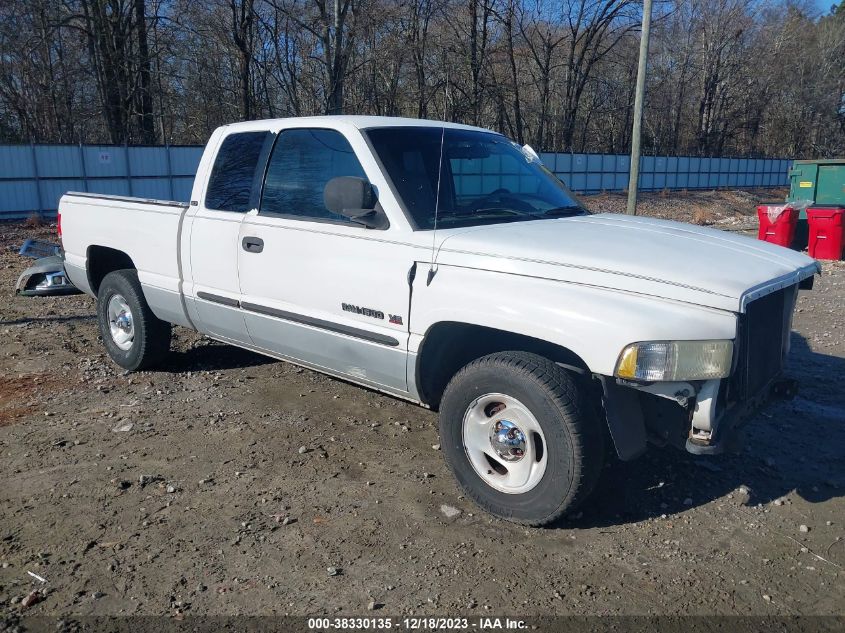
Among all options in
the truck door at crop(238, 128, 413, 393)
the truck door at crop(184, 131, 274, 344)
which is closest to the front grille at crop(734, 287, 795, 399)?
the truck door at crop(238, 128, 413, 393)

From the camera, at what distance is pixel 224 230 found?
4.97 m

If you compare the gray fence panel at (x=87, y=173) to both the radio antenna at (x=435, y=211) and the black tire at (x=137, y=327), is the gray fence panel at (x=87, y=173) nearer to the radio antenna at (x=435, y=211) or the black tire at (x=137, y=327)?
the black tire at (x=137, y=327)

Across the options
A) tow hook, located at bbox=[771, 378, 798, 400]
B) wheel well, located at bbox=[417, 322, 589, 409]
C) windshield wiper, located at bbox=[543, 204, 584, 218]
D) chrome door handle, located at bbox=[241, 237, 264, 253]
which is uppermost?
windshield wiper, located at bbox=[543, 204, 584, 218]

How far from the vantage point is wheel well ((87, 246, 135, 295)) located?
636cm

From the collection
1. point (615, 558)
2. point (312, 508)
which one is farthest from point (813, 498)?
point (312, 508)

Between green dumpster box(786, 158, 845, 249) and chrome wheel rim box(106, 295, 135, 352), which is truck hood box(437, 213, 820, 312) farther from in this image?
green dumpster box(786, 158, 845, 249)

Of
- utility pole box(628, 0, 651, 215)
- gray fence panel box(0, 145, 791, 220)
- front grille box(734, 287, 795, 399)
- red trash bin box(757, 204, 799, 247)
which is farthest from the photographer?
gray fence panel box(0, 145, 791, 220)

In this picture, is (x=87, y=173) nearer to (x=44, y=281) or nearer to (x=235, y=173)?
(x=44, y=281)

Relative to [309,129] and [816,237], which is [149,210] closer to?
[309,129]

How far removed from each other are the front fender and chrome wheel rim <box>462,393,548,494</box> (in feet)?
1.37

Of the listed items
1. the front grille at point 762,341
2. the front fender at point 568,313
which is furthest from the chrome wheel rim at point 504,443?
the front grille at point 762,341

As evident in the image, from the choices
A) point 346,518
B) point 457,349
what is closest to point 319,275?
point 457,349

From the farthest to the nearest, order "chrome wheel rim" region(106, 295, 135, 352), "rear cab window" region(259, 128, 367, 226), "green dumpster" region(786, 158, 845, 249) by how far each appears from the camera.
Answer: "green dumpster" region(786, 158, 845, 249) < "chrome wheel rim" region(106, 295, 135, 352) < "rear cab window" region(259, 128, 367, 226)

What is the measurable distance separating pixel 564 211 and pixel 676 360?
1.80 m
